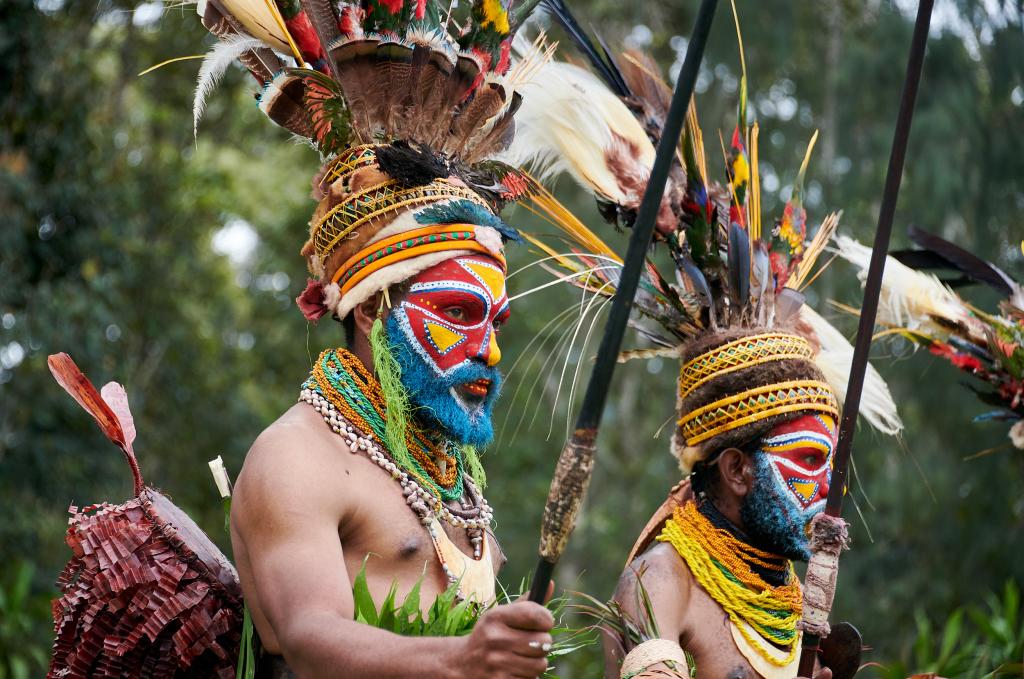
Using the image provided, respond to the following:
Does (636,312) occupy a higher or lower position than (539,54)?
lower

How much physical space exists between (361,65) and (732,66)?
1217cm

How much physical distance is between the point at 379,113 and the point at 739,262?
140 cm

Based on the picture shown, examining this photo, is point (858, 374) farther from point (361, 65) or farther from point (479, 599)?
point (361, 65)

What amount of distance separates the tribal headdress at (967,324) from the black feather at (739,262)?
65 centimetres

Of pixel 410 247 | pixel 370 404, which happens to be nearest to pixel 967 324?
pixel 410 247

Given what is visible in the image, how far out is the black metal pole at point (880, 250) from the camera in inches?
120

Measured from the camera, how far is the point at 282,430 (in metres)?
3.40

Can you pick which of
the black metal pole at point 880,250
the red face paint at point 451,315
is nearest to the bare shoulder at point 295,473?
the red face paint at point 451,315

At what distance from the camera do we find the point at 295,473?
3.25 meters

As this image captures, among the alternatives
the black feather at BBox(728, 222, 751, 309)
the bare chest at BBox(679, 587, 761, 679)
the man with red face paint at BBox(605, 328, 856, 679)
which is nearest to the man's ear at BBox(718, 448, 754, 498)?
the man with red face paint at BBox(605, 328, 856, 679)

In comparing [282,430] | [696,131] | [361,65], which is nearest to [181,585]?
[282,430]

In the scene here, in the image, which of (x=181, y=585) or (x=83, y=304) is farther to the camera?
(x=83, y=304)

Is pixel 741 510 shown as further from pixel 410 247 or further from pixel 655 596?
pixel 410 247

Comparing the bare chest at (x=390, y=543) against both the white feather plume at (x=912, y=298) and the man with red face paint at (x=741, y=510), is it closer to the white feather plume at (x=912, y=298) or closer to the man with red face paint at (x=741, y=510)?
the man with red face paint at (x=741, y=510)
